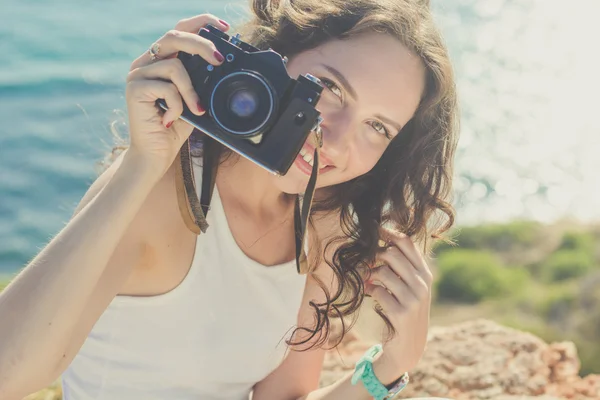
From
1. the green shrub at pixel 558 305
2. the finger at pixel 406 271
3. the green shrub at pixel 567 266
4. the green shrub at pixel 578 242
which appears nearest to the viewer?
the finger at pixel 406 271

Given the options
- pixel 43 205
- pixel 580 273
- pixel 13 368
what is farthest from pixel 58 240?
pixel 43 205

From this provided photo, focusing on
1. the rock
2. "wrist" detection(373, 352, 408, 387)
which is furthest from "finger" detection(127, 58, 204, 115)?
the rock

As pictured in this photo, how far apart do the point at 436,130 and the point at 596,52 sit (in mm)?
7682

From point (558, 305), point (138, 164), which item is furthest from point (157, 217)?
point (558, 305)

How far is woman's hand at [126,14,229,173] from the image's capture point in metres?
1.43

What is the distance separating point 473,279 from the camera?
5254mm

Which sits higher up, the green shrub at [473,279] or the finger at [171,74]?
the finger at [171,74]

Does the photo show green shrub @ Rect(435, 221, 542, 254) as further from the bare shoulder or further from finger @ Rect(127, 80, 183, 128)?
finger @ Rect(127, 80, 183, 128)

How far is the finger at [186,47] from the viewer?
4.76ft

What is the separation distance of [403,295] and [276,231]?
0.41 meters

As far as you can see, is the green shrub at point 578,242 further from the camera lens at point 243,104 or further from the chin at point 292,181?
the camera lens at point 243,104

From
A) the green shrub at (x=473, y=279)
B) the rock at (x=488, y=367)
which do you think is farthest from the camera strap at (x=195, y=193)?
the green shrub at (x=473, y=279)

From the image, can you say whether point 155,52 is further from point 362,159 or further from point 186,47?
point 362,159

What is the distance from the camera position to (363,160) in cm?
189
